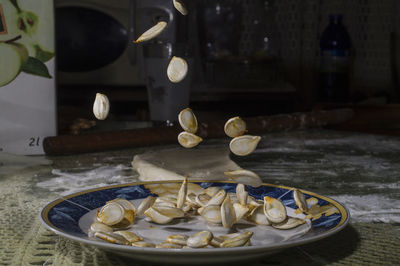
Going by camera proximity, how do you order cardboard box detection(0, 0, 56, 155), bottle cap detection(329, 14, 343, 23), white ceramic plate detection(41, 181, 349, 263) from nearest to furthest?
white ceramic plate detection(41, 181, 349, 263) → cardboard box detection(0, 0, 56, 155) → bottle cap detection(329, 14, 343, 23)

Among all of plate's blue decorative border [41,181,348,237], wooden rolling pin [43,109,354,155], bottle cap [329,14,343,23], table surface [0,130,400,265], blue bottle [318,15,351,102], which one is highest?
bottle cap [329,14,343,23]

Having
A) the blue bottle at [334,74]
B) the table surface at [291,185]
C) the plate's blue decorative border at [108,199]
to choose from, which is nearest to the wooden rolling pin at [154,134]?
the table surface at [291,185]

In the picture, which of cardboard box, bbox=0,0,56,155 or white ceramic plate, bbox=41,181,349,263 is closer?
white ceramic plate, bbox=41,181,349,263

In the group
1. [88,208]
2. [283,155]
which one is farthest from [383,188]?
[88,208]

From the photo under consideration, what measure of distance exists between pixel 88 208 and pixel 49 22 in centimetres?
54

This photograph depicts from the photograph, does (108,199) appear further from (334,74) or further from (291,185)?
(334,74)

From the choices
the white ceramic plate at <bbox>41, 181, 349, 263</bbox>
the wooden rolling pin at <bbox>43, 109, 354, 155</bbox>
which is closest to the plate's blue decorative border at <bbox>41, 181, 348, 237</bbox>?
the white ceramic plate at <bbox>41, 181, 349, 263</bbox>

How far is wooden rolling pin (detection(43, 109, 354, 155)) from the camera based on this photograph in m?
0.96

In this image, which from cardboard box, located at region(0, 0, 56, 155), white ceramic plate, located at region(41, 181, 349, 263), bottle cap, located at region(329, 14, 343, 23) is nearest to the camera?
white ceramic plate, located at region(41, 181, 349, 263)

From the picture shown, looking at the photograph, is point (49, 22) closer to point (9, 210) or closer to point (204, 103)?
point (9, 210)

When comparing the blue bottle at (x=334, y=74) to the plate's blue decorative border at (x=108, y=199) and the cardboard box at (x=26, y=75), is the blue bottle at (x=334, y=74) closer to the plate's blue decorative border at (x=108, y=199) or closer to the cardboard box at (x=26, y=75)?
the cardboard box at (x=26, y=75)

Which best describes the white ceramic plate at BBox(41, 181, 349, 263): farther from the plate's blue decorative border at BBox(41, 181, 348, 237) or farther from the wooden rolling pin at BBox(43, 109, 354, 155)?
the wooden rolling pin at BBox(43, 109, 354, 155)

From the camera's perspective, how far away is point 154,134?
1054 mm

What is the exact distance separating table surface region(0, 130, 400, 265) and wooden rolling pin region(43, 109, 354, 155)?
0.05 feet
